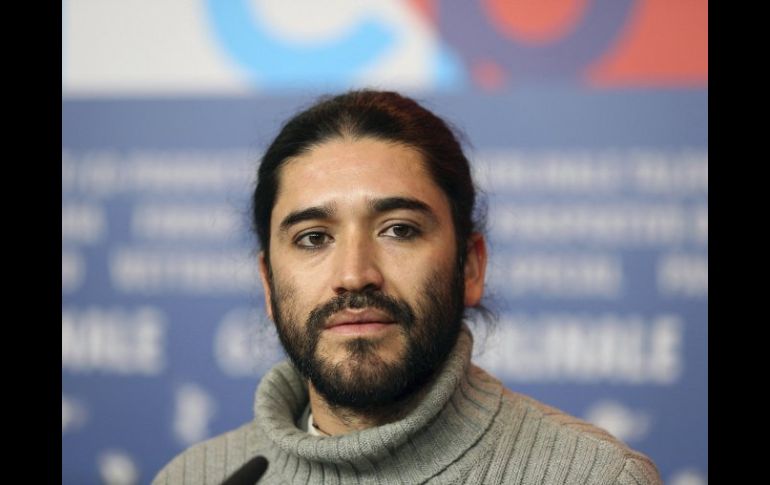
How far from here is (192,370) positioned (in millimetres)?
2520

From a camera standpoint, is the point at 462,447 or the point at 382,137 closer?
the point at 462,447

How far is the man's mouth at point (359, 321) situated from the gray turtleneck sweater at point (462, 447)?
159 millimetres

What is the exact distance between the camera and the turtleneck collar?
4.76 ft

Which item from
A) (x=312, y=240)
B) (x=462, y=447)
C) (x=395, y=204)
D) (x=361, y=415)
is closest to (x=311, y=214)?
(x=312, y=240)

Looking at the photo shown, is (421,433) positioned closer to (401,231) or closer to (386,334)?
(386,334)

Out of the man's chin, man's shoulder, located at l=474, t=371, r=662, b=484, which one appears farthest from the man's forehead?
man's shoulder, located at l=474, t=371, r=662, b=484

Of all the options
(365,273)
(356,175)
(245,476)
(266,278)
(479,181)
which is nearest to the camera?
(245,476)

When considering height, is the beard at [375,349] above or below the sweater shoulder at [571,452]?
above

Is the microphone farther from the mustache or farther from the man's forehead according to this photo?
the man's forehead

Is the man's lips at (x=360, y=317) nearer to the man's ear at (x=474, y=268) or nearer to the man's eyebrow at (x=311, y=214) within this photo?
the man's eyebrow at (x=311, y=214)

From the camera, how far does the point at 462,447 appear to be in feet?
4.92

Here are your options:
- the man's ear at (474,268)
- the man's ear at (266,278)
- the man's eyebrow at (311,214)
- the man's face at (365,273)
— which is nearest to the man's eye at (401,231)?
the man's face at (365,273)

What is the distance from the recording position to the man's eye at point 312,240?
1540 mm

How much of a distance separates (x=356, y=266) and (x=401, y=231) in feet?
0.45
